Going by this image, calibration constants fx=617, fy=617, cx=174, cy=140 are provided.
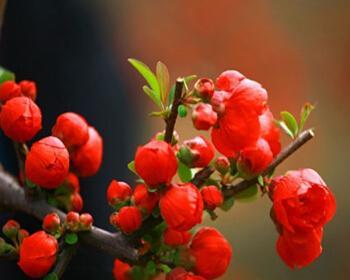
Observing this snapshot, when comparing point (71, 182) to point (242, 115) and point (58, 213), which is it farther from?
point (242, 115)

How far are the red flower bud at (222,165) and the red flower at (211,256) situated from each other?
1.7 inches

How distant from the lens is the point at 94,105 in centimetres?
82

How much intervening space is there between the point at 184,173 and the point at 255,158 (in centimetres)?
5

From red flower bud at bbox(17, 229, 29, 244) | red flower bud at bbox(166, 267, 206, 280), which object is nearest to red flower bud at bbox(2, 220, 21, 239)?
red flower bud at bbox(17, 229, 29, 244)

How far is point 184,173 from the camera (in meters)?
0.40

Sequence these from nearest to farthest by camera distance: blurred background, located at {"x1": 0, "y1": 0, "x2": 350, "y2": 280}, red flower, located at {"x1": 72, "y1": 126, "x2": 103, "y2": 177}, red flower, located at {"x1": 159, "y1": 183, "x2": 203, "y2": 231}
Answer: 1. red flower, located at {"x1": 159, "y1": 183, "x2": 203, "y2": 231}
2. red flower, located at {"x1": 72, "y1": 126, "x2": 103, "y2": 177}
3. blurred background, located at {"x1": 0, "y1": 0, "x2": 350, "y2": 280}

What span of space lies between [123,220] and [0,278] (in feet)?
1.19

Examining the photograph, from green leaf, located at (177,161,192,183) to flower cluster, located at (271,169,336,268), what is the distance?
2.1 inches

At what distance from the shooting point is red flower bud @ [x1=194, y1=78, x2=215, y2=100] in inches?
14.0

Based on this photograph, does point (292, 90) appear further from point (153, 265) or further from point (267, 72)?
point (153, 265)

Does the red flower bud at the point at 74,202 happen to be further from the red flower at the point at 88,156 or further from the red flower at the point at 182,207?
the red flower at the point at 182,207

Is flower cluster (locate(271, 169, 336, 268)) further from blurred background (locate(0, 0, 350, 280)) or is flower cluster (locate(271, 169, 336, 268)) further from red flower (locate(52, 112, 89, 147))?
blurred background (locate(0, 0, 350, 280))

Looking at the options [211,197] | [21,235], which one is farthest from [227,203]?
[21,235]

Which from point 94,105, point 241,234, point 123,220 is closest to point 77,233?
point 123,220
